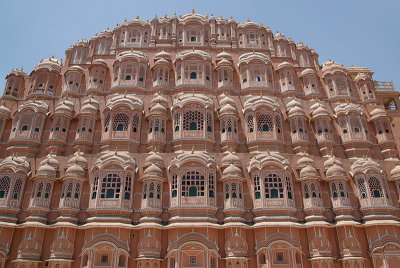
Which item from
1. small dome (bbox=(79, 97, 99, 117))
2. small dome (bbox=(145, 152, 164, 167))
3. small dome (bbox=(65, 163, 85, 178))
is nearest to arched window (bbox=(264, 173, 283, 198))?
small dome (bbox=(145, 152, 164, 167))

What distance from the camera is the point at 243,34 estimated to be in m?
36.4

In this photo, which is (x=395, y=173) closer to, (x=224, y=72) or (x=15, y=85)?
(x=224, y=72)

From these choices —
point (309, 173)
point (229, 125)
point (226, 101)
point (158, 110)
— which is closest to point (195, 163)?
point (229, 125)

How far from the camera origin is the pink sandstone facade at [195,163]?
2309 cm

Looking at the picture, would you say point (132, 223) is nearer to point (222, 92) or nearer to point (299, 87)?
point (222, 92)

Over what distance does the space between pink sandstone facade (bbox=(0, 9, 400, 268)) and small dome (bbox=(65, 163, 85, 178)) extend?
0.53 feet

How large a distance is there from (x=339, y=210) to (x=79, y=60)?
3322 centimetres

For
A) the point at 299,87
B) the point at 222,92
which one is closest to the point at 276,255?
the point at 222,92

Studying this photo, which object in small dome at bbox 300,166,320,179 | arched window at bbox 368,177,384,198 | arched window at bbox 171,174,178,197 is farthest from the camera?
arched window at bbox 368,177,384,198

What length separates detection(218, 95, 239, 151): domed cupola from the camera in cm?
2742

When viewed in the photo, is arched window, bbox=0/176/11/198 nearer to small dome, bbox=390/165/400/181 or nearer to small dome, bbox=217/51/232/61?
small dome, bbox=217/51/232/61

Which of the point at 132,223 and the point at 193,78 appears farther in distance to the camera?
the point at 193,78

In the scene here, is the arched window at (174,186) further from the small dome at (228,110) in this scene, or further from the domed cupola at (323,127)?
the domed cupola at (323,127)

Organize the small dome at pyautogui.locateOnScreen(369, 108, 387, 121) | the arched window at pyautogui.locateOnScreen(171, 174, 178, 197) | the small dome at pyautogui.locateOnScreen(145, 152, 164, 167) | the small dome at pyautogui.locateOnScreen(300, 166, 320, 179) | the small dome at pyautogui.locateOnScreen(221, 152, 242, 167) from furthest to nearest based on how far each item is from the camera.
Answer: the small dome at pyautogui.locateOnScreen(369, 108, 387, 121), the small dome at pyautogui.locateOnScreen(221, 152, 242, 167), the small dome at pyautogui.locateOnScreen(145, 152, 164, 167), the small dome at pyautogui.locateOnScreen(300, 166, 320, 179), the arched window at pyautogui.locateOnScreen(171, 174, 178, 197)
